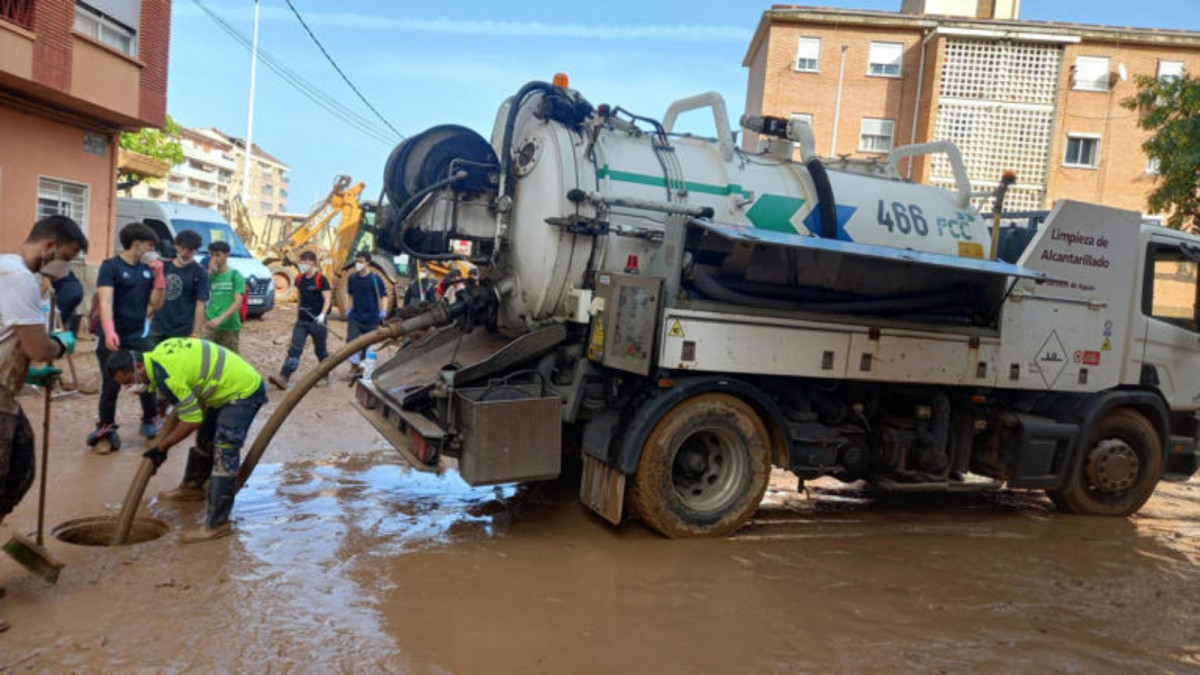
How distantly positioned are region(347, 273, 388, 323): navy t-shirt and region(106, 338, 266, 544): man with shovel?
513 centimetres

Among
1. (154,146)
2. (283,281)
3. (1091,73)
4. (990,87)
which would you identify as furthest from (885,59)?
(154,146)

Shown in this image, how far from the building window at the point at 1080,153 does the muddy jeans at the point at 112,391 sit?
1078 inches

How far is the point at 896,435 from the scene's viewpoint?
612 cm

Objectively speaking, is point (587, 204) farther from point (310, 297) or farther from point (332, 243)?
point (332, 243)

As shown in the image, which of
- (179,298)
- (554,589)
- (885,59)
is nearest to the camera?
(554,589)

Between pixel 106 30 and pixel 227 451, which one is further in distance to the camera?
pixel 106 30

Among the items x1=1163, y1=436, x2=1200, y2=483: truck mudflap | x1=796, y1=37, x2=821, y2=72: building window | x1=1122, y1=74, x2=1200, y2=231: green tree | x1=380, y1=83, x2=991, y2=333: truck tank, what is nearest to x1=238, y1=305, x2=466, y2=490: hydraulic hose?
x1=380, y1=83, x2=991, y2=333: truck tank

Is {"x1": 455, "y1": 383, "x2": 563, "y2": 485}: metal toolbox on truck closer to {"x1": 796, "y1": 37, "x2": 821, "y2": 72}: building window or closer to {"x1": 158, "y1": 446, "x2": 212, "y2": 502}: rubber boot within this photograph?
{"x1": 158, "y1": 446, "x2": 212, "y2": 502}: rubber boot

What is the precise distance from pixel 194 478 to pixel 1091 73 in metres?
28.9

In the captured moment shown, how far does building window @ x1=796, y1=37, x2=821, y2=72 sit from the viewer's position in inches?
1044

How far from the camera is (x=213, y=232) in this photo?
16234mm

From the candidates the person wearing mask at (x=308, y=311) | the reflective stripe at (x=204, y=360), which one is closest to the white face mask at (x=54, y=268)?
the reflective stripe at (x=204, y=360)

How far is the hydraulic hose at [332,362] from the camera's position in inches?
204

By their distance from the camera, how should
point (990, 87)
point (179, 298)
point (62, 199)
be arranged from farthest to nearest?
point (990, 87), point (62, 199), point (179, 298)
